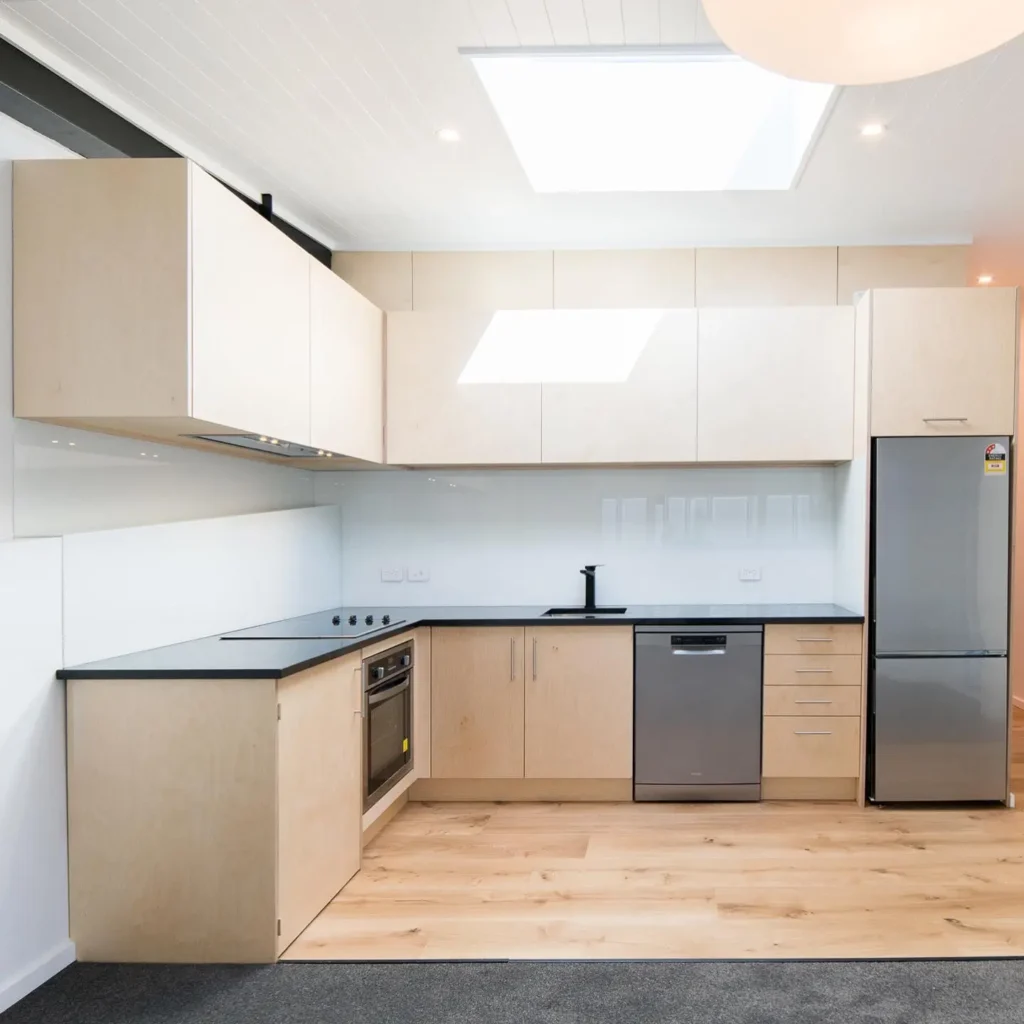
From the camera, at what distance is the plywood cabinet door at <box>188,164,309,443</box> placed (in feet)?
7.78

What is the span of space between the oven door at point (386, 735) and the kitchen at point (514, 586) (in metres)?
0.02

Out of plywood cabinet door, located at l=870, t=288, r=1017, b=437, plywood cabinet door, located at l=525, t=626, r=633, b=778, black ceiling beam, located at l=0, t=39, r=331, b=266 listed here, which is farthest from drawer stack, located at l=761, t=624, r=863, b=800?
black ceiling beam, located at l=0, t=39, r=331, b=266

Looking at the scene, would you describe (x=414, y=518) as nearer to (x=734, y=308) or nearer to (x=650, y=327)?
(x=650, y=327)

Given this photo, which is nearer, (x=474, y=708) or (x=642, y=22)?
(x=642, y=22)

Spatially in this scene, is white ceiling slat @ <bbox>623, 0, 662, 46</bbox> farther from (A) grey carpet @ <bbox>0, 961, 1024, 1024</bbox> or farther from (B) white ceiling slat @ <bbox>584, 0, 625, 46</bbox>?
(A) grey carpet @ <bbox>0, 961, 1024, 1024</bbox>

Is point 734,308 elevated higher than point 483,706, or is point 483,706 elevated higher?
point 734,308

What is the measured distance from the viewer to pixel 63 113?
252cm

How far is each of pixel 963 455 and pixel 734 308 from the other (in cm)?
123

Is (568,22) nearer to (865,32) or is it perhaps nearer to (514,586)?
(865,32)

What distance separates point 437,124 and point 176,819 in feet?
7.92

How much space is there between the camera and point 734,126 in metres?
3.34

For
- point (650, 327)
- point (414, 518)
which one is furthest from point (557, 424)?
point (414, 518)

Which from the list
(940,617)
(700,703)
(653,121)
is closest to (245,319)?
(653,121)

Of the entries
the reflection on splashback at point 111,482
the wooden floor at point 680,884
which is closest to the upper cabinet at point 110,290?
the reflection on splashback at point 111,482
